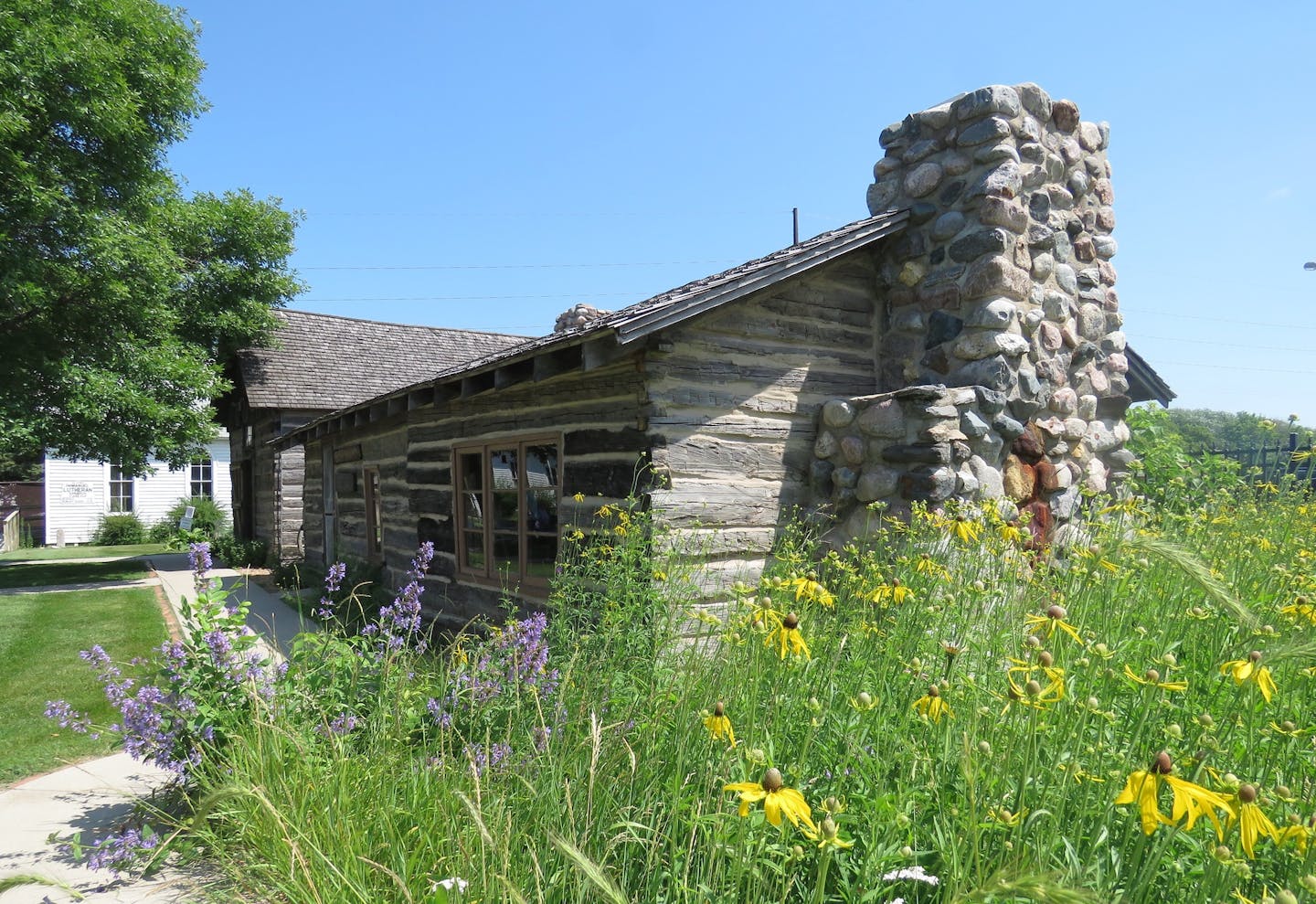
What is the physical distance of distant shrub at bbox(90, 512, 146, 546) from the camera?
24.7 m

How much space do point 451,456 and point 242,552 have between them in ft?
36.9

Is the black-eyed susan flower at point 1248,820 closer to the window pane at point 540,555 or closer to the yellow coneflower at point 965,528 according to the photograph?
the yellow coneflower at point 965,528

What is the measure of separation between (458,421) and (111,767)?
15.1 feet

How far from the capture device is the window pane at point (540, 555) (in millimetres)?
7465

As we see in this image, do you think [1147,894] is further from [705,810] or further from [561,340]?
[561,340]

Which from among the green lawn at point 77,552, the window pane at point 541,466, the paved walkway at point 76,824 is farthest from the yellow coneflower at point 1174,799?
the green lawn at point 77,552

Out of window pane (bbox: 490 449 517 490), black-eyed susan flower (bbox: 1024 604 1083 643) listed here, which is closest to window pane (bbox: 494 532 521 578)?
window pane (bbox: 490 449 517 490)

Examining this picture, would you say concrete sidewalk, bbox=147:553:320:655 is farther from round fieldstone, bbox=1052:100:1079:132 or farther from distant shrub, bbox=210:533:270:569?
round fieldstone, bbox=1052:100:1079:132

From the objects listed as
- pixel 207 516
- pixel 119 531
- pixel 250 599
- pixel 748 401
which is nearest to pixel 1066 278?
pixel 748 401

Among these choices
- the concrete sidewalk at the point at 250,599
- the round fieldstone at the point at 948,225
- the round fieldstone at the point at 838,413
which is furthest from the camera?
the concrete sidewalk at the point at 250,599

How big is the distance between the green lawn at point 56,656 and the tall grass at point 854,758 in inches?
69.9

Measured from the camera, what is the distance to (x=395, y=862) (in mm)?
2461

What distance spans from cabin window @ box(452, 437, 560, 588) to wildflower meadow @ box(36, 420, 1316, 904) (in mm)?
3329

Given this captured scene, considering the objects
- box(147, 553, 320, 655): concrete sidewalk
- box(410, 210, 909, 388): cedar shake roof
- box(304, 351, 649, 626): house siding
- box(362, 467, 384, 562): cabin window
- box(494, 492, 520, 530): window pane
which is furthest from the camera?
box(362, 467, 384, 562): cabin window
